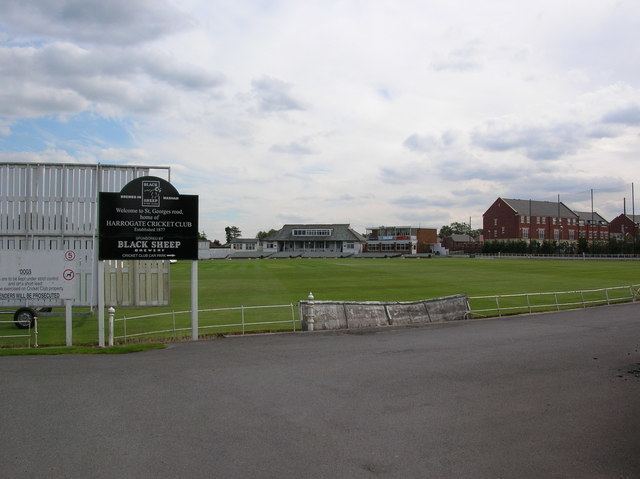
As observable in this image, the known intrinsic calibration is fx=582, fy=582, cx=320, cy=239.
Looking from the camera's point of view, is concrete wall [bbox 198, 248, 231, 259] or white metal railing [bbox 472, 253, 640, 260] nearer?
white metal railing [bbox 472, 253, 640, 260]

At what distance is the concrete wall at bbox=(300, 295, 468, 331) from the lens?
1716 centimetres

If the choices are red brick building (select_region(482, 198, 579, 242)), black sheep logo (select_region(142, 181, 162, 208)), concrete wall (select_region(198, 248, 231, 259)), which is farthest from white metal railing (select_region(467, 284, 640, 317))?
concrete wall (select_region(198, 248, 231, 259))

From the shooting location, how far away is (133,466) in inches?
225

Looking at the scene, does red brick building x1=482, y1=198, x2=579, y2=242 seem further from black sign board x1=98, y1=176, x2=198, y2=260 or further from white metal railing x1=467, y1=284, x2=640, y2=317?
black sign board x1=98, y1=176, x2=198, y2=260

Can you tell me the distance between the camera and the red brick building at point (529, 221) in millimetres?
137262

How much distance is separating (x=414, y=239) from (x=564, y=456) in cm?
16059

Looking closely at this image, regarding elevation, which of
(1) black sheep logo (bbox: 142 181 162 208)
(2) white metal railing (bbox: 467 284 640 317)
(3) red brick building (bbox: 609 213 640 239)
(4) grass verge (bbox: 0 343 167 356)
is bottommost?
(2) white metal railing (bbox: 467 284 640 317)

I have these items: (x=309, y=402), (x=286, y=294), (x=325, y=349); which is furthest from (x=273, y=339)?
(x=286, y=294)

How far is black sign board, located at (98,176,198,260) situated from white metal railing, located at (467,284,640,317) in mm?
10770

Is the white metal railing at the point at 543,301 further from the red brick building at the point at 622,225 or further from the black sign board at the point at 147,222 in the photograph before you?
the red brick building at the point at 622,225

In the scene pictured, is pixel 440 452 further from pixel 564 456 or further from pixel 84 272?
pixel 84 272

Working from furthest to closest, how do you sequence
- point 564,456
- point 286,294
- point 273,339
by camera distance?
point 286,294
point 273,339
point 564,456

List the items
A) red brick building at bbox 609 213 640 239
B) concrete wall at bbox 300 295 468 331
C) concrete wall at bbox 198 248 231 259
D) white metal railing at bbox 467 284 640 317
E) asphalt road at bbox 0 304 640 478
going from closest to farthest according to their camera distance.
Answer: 1. asphalt road at bbox 0 304 640 478
2. concrete wall at bbox 300 295 468 331
3. white metal railing at bbox 467 284 640 317
4. concrete wall at bbox 198 248 231 259
5. red brick building at bbox 609 213 640 239

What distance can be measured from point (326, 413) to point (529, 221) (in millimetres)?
139923
